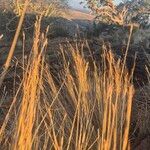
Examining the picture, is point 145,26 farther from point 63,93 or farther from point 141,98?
point 63,93

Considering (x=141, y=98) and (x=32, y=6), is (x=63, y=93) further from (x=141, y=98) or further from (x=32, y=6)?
(x=32, y=6)

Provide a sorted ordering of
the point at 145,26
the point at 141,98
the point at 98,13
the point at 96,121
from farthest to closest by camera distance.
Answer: the point at 98,13 → the point at 145,26 → the point at 141,98 → the point at 96,121

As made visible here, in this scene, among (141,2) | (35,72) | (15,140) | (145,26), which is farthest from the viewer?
(141,2)

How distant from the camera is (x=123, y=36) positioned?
27.6 ft

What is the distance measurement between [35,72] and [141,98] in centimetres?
257

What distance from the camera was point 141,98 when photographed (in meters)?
4.43

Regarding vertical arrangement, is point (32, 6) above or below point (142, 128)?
below

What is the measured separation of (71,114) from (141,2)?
944 cm

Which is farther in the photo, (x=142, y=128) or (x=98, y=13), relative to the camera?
(x=98, y=13)

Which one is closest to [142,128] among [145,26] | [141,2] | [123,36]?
[123,36]

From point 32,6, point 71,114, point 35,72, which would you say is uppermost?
point 35,72

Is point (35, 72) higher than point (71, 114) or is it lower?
higher

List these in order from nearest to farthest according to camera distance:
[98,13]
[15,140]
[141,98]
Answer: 1. [15,140]
2. [141,98]
3. [98,13]

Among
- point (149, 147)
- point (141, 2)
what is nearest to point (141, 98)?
point (149, 147)
